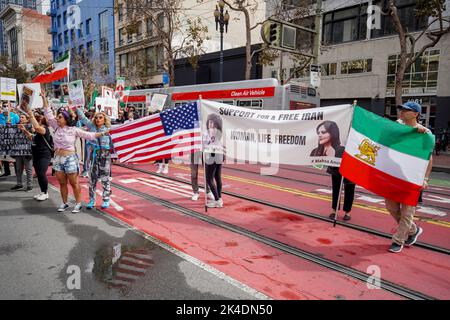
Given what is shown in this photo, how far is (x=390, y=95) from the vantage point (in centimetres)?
2248

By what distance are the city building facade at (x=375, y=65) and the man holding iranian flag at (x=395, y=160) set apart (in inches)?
694

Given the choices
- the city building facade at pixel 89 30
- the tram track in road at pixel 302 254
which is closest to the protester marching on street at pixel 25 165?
the tram track in road at pixel 302 254

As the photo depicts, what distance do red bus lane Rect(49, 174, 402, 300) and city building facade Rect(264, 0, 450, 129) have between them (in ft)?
61.0

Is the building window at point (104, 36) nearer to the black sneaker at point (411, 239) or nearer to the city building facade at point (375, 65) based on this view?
the city building facade at point (375, 65)

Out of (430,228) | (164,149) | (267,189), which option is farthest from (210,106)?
(430,228)

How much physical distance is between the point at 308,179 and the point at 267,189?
78.5 inches

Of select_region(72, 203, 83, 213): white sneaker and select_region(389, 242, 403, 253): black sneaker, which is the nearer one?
select_region(389, 242, 403, 253): black sneaker

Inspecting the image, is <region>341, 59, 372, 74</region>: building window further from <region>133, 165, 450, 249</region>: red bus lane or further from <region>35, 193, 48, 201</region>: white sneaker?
<region>35, 193, 48, 201</region>: white sneaker

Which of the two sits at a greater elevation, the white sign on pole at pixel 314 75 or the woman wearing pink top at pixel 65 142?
A: the white sign on pole at pixel 314 75

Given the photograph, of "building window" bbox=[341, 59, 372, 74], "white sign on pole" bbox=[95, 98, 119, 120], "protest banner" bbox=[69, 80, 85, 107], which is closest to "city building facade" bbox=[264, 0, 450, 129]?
"building window" bbox=[341, 59, 372, 74]

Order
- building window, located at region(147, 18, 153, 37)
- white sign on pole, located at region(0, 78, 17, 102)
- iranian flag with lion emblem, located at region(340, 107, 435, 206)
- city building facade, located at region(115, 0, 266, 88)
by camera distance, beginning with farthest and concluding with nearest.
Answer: building window, located at region(147, 18, 153, 37)
city building facade, located at region(115, 0, 266, 88)
white sign on pole, located at region(0, 78, 17, 102)
iranian flag with lion emblem, located at region(340, 107, 435, 206)

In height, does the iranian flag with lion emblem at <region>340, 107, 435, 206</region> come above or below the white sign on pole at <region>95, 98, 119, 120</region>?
below

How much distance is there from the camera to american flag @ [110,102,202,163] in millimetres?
6551

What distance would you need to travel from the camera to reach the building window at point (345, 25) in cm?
2367
